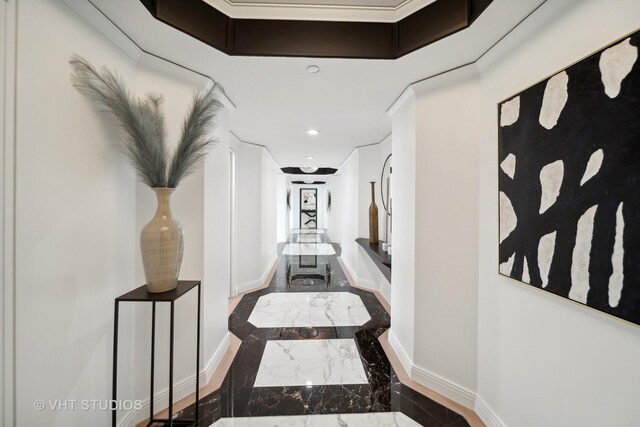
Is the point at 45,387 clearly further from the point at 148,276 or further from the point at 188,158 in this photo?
the point at 188,158

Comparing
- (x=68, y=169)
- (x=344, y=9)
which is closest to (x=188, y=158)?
(x=68, y=169)

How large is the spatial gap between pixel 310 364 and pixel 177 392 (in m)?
1.13

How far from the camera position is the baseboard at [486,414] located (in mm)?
1613

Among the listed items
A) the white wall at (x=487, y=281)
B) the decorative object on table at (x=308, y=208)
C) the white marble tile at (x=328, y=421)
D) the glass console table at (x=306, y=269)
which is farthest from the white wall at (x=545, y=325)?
the decorative object on table at (x=308, y=208)

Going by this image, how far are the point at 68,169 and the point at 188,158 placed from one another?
22.0 inches

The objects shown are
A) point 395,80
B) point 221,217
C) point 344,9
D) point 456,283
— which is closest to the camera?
point 344,9

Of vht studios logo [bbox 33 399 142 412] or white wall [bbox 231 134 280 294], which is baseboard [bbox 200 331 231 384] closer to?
vht studios logo [bbox 33 399 142 412]

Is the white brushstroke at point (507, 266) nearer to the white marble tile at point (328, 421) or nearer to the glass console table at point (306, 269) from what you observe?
the white marble tile at point (328, 421)

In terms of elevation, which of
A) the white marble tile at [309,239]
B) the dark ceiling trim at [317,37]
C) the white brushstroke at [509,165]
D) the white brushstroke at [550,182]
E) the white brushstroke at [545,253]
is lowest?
the white marble tile at [309,239]

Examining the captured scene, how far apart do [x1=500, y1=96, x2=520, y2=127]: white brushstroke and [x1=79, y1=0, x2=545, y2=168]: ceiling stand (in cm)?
43

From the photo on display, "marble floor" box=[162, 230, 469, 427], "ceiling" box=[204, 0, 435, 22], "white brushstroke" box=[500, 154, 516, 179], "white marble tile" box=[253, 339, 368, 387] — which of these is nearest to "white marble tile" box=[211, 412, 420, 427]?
"marble floor" box=[162, 230, 469, 427]

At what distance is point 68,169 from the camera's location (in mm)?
1250

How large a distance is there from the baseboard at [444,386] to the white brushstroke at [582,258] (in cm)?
126

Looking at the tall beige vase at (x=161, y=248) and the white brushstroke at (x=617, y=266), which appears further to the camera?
the tall beige vase at (x=161, y=248)
